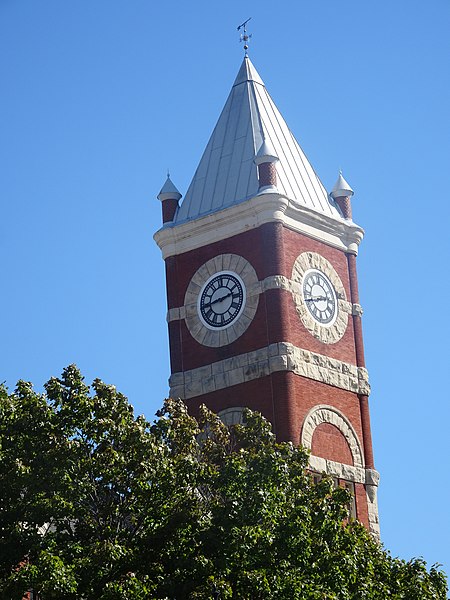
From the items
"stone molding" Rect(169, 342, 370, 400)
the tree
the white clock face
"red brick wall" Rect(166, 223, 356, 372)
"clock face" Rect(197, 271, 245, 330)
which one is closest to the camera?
the tree

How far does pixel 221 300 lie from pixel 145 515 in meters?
18.0

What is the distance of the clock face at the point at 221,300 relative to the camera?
185 feet

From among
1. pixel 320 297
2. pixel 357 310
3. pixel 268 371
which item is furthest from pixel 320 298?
pixel 268 371

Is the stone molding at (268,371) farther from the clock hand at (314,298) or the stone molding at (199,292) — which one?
the clock hand at (314,298)

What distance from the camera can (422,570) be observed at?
1778 inches

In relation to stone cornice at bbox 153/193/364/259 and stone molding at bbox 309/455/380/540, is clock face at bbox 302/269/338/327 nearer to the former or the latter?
stone cornice at bbox 153/193/364/259

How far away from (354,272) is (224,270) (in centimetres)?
526

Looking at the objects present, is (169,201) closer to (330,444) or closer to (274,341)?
(274,341)

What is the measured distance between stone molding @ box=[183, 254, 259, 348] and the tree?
44.4 ft

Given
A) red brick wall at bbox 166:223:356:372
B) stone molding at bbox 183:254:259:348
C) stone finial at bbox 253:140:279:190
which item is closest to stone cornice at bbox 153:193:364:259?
red brick wall at bbox 166:223:356:372

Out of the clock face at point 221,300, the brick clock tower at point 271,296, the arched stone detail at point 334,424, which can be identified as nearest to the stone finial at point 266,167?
the brick clock tower at point 271,296

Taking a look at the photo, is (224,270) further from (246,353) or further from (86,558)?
(86,558)

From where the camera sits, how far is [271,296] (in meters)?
→ 55.1

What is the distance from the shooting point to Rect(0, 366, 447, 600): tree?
39.1 metres
